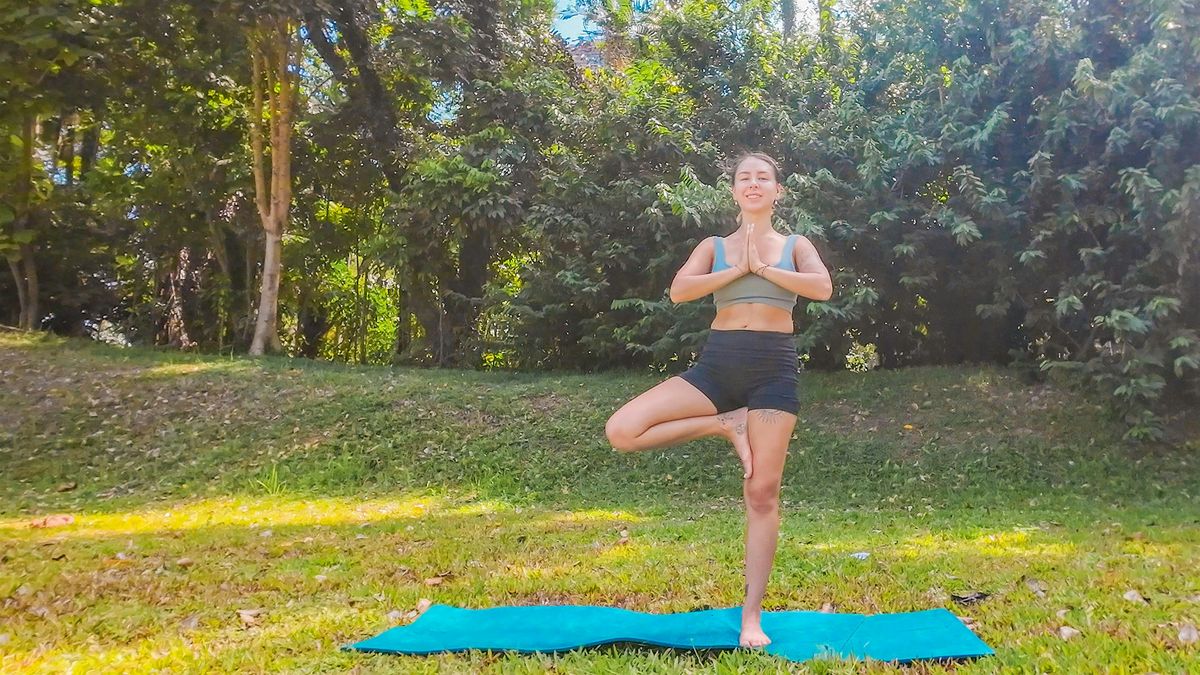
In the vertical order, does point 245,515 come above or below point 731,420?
below

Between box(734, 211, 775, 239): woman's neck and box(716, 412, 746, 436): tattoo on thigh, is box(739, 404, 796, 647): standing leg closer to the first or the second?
box(716, 412, 746, 436): tattoo on thigh

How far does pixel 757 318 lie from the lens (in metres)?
3.24

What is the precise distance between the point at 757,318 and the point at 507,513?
14.5 feet

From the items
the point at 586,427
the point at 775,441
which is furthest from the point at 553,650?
the point at 586,427

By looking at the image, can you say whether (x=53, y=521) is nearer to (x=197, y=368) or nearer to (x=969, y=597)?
(x=197, y=368)

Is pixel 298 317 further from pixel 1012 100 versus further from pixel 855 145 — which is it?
pixel 1012 100

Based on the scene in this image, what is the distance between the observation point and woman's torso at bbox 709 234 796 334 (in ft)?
10.6

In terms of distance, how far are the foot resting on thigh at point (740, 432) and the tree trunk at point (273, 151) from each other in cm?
1135

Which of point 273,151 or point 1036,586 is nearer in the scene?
point 1036,586

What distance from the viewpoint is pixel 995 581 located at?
4145 mm

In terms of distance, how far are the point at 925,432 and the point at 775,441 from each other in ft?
20.8

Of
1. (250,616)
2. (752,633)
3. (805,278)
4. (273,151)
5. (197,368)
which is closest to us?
(752,633)

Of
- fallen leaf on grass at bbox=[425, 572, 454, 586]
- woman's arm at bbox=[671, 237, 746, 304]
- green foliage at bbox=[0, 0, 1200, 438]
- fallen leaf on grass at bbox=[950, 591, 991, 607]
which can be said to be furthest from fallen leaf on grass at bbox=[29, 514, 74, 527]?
fallen leaf on grass at bbox=[950, 591, 991, 607]

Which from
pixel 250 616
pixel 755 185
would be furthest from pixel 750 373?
pixel 250 616
